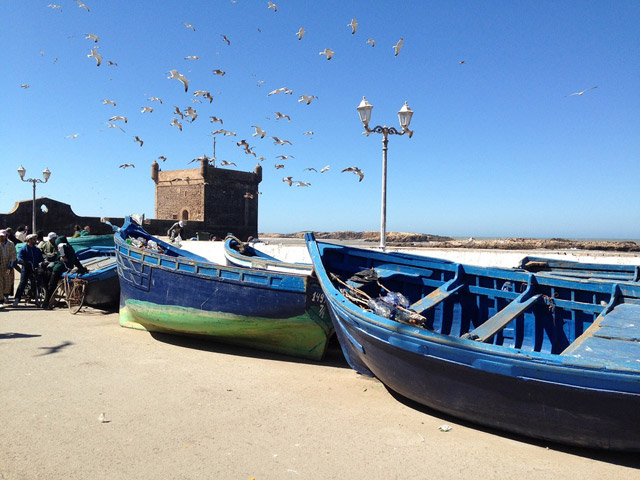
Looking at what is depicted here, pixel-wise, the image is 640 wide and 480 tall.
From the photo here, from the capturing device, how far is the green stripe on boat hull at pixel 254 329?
693 centimetres

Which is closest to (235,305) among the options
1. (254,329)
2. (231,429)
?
(254,329)

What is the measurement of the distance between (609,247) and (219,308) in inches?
938

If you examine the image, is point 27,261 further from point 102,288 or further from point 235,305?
point 235,305

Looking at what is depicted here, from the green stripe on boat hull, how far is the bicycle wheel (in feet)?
10.6

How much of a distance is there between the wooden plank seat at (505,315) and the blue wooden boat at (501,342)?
0.6 inches

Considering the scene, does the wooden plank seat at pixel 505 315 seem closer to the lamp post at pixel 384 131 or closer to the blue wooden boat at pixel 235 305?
the blue wooden boat at pixel 235 305

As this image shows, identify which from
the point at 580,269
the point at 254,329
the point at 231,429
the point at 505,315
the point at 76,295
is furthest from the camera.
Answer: the point at 76,295

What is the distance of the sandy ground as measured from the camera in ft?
12.1

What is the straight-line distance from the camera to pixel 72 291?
33.3ft


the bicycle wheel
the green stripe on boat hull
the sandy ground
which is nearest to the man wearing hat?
the bicycle wheel

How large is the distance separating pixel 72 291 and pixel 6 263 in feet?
5.33

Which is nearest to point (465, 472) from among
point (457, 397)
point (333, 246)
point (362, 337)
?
point (457, 397)

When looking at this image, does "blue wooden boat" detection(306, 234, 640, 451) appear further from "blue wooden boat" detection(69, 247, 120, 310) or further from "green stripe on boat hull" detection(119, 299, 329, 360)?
"blue wooden boat" detection(69, 247, 120, 310)

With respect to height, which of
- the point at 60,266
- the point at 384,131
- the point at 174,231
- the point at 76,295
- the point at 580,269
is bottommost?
the point at 76,295
